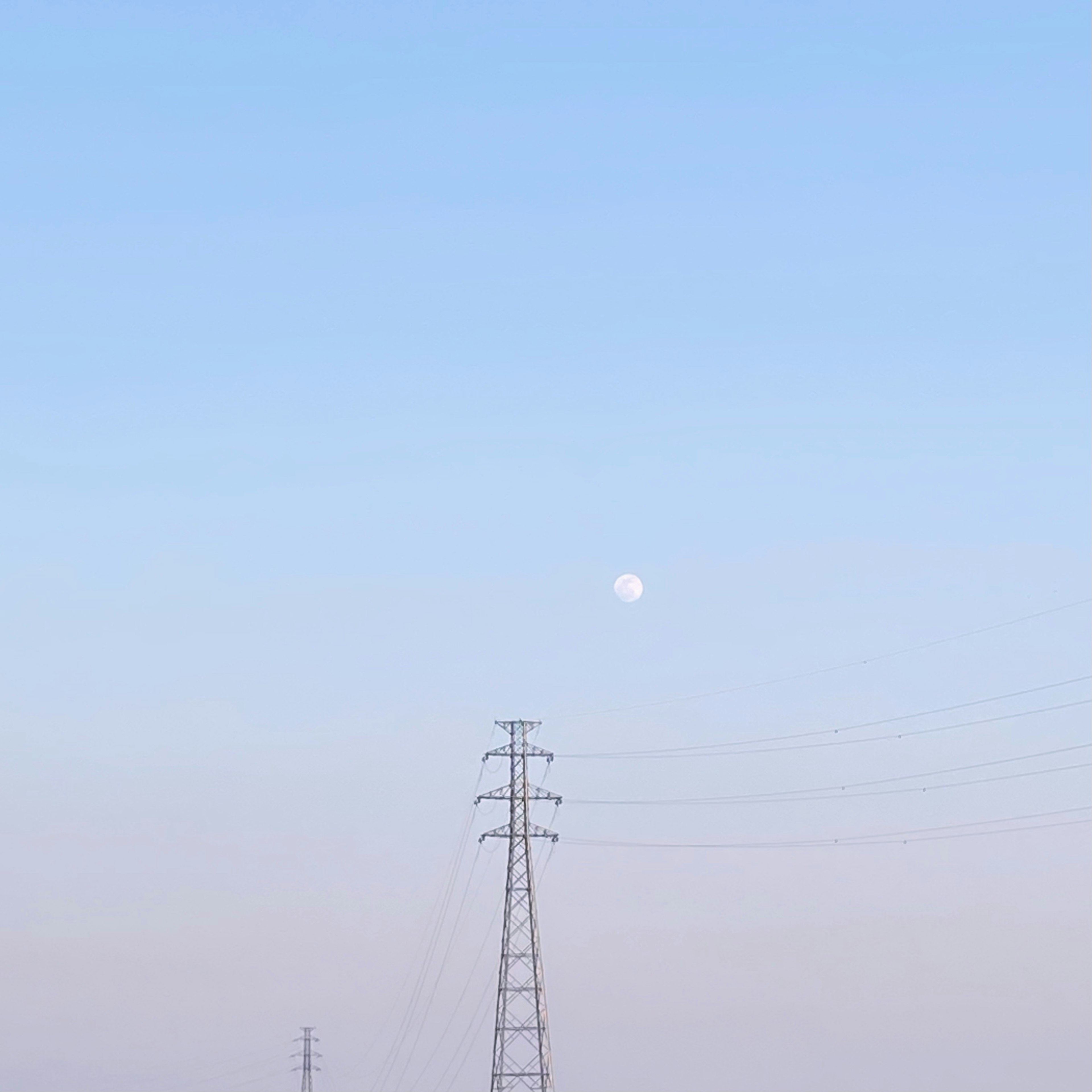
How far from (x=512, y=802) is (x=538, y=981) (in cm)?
934

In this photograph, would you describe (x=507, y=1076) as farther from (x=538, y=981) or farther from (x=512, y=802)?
(x=512, y=802)

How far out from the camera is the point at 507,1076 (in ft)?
350

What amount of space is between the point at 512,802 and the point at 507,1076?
43.4 feet

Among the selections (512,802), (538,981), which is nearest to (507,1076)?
(538,981)

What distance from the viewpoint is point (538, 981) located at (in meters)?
106

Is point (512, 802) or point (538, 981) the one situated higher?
point (512, 802)

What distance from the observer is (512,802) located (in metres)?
111

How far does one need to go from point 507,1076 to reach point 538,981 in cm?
499

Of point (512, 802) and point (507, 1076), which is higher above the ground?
point (512, 802)
